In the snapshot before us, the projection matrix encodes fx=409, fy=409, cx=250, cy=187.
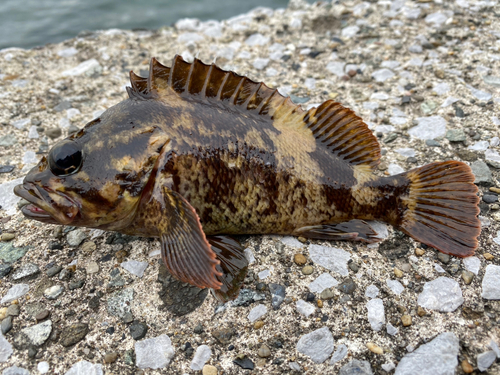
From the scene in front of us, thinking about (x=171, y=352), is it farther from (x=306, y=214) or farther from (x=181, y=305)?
(x=306, y=214)

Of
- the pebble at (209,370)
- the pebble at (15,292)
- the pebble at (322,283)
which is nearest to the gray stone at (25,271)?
the pebble at (15,292)

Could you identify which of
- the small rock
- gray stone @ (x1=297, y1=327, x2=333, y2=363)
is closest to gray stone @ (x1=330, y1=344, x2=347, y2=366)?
gray stone @ (x1=297, y1=327, x2=333, y2=363)

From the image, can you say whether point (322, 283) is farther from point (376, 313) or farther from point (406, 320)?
point (406, 320)

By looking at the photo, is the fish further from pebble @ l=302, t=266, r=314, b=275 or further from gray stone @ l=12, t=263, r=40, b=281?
gray stone @ l=12, t=263, r=40, b=281

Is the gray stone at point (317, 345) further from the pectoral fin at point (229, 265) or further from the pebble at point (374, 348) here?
the pectoral fin at point (229, 265)

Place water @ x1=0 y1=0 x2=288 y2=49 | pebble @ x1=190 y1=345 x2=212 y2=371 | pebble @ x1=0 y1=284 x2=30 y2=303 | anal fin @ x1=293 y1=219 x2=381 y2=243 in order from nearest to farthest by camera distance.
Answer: pebble @ x1=190 y1=345 x2=212 y2=371
pebble @ x1=0 y1=284 x2=30 y2=303
anal fin @ x1=293 y1=219 x2=381 y2=243
water @ x1=0 y1=0 x2=288 y2=49
